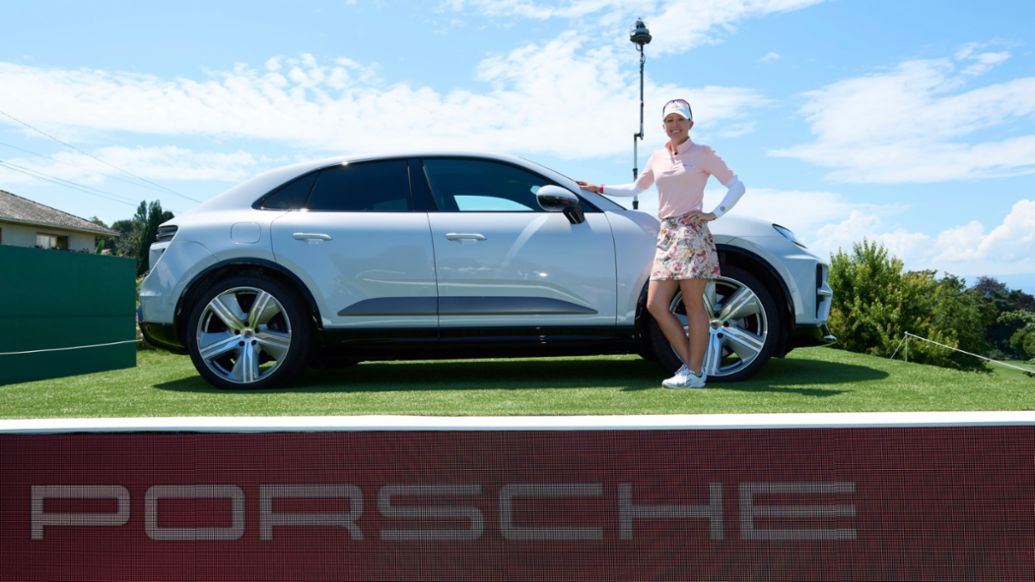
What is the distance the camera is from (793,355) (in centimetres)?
600

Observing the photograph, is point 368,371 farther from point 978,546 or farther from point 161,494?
point 978,546

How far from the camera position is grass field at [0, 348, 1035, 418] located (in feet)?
11.8

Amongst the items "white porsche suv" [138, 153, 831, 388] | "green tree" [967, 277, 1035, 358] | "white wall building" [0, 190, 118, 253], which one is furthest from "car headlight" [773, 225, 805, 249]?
"green tree" [967, 277, 1035, 358]

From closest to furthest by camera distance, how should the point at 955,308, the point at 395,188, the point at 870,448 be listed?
the point at 870,448 → the point at 395,188 → the point at 955,308

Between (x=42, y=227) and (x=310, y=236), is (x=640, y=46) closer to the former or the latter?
(x=310, y=236)

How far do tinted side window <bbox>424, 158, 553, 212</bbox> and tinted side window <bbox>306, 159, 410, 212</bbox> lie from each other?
18 centimetres

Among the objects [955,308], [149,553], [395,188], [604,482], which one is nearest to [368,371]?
[395,188]

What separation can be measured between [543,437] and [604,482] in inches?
8.4

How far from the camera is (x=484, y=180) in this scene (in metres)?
4.97

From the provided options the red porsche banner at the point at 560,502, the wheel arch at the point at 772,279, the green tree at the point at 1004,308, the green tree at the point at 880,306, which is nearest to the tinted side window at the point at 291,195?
the wheel arch at the point at 772,279

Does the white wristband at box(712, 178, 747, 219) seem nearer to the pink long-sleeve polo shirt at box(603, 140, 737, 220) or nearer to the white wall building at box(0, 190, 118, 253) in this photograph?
the pink long-sleeve polo shirt at box(603, 140, 737, 220)

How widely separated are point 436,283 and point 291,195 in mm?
1074

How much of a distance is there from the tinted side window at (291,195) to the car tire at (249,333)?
0.47 metres

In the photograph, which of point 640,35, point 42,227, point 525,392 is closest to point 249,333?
point 525,392
